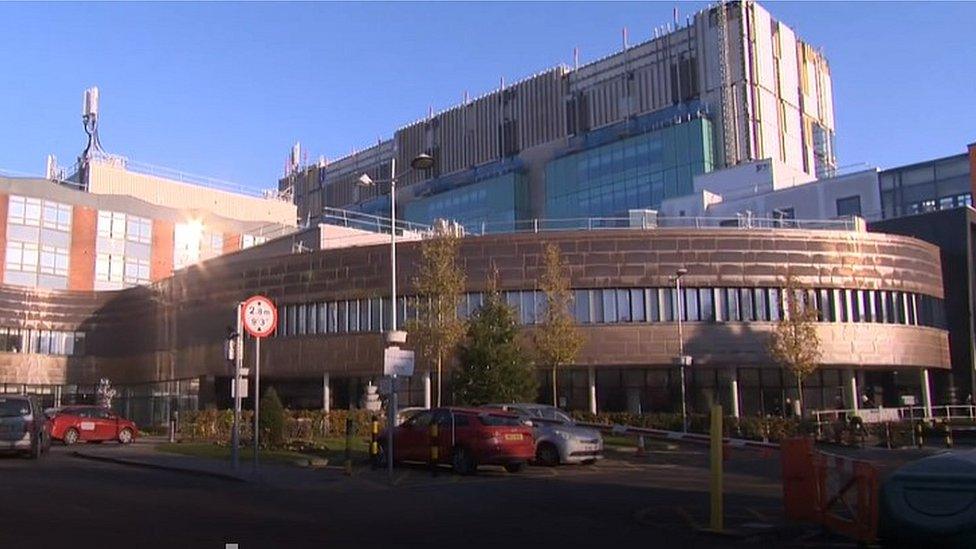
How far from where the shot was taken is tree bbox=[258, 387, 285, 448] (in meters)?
28.7

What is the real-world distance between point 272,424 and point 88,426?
1073 centimetres

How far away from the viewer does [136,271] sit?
81812mm

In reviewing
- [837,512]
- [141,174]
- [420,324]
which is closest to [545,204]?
[141,174]

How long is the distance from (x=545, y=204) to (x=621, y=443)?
6600cm

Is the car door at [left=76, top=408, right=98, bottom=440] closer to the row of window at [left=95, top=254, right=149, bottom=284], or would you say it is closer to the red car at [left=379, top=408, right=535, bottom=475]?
the red car at [left=379, top=408, right=535, bottom=475]

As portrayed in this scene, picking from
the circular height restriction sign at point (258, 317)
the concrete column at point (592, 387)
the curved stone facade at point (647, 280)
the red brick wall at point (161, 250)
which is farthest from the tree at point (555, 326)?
the red brick wall at point (161, 250)

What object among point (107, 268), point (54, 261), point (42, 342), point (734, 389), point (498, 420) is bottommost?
point (498, 420)

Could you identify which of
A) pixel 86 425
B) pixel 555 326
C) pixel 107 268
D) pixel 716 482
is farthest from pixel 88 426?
pixel 107 268

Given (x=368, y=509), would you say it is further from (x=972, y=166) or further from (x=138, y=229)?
(x=138, y=229)

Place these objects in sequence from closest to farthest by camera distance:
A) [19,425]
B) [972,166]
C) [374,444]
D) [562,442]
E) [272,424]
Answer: [374,444]
[562,442]
[19,425]
[272,424]
[972,166]

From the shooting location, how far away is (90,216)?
79062mm

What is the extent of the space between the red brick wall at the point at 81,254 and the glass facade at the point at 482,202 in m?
34.6

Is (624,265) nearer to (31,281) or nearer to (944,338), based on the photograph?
(944,338)

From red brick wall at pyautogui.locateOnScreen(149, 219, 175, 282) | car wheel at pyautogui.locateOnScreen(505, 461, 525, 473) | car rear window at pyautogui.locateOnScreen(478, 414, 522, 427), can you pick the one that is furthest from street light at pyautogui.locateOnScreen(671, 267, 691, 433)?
red brick wall at pyautogui.locateOnScreen(149, 219, 175, 282)
